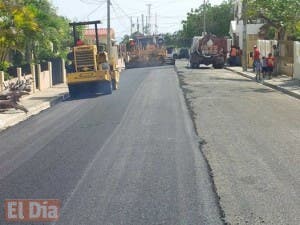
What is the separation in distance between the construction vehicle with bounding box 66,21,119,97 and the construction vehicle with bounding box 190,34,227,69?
2160 cm

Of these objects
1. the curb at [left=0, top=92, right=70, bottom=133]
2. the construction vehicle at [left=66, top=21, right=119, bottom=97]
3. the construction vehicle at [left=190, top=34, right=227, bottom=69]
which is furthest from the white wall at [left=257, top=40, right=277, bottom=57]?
the curb at [left=0, top=92, right=70, bottom=133]

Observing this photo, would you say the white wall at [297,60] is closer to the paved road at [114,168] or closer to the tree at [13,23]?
the tree at [13,23]

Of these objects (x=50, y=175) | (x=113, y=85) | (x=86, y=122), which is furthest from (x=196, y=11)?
(x=50, y=175)

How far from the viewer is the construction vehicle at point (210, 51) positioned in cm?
4709

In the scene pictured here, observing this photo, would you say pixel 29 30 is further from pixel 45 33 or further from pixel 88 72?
pixel 45 33

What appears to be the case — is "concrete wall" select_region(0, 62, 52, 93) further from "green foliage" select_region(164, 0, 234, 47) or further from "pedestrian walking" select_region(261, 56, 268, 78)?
"green foliage" select_region(164, 0, 234, 47)

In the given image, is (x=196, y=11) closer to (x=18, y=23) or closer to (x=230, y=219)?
(x=18, y=23)

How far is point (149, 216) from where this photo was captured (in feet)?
22.9

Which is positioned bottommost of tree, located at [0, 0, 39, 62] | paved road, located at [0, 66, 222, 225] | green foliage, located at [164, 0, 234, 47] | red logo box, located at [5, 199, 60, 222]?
red logo box, located at [5, 199, 60, 222]

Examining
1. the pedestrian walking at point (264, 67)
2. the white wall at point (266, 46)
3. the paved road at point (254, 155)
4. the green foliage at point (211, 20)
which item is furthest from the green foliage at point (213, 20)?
the paved road at point (254, 155)

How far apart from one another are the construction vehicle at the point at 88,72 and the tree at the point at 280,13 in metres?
13.0

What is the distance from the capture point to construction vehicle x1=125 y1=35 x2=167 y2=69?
52.1m

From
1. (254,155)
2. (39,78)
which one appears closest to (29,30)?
(39,78)

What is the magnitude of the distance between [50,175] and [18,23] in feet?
56.3
